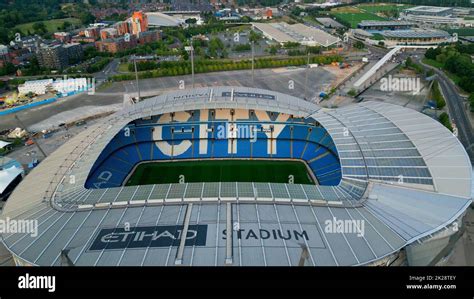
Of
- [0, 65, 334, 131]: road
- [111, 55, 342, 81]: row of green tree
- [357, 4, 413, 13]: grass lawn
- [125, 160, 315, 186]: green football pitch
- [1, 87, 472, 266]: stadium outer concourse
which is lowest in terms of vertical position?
[125, 160, 315, 186]: green football pitch

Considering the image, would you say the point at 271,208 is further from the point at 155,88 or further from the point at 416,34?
the point at 416,34

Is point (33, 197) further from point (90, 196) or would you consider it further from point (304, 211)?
point (304, 211)

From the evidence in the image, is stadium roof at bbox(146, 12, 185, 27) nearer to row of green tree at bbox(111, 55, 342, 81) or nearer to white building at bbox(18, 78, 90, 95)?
row of green tree at bbox(111, 55, 342, 81)

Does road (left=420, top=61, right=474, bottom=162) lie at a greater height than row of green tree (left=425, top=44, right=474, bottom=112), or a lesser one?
lesser

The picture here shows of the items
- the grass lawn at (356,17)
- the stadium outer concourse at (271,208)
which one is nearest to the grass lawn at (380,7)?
the grass lawn at (356,17)

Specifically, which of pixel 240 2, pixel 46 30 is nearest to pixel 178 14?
pixel 240 2

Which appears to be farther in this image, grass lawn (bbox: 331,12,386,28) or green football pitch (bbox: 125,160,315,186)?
grass lawn (bbox: 331,12,386,28)

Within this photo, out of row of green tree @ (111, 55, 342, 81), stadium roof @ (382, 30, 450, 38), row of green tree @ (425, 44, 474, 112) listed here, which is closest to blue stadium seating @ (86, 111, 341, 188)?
row of green tree @ (425, 44, 474, 112)
